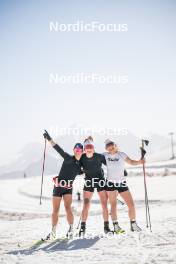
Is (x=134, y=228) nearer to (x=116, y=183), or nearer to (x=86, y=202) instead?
(x=116, y=183)

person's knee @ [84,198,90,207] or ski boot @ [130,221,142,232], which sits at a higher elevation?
person's knee @ [84,198,90,207]

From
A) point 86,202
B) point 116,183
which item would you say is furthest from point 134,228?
point 86,202

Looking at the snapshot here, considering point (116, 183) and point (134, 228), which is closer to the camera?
point (134, 228)

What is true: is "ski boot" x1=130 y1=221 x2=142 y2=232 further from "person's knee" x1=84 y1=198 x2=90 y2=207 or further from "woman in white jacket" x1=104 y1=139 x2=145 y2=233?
"person's knee" x1=84 y1=198 x2=90 y2=207

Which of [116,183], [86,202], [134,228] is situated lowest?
[134,228]

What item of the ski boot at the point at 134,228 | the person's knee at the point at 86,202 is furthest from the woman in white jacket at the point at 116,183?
the person's knee at the point at 86,202

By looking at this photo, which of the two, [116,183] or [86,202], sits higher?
[116,183]

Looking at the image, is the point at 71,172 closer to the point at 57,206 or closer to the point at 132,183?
the point at 57,206

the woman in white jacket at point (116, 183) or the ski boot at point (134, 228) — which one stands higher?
the woman in white jacket at point (116, 183)

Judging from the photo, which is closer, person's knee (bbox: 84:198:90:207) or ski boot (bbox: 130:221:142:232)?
ski boot (bbox: 130:221:142:232)

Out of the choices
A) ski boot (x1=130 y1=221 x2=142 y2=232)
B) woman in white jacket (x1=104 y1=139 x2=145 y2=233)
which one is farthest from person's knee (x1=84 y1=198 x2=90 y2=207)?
ski boot (x1=130 y1=221 x2=142 y2=232)

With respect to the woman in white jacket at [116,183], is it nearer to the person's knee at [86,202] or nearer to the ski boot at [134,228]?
the ski boot at [134,228]

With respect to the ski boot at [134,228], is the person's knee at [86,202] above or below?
above

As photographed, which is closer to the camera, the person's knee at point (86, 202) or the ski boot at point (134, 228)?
the ski boot at point (134, 228)
